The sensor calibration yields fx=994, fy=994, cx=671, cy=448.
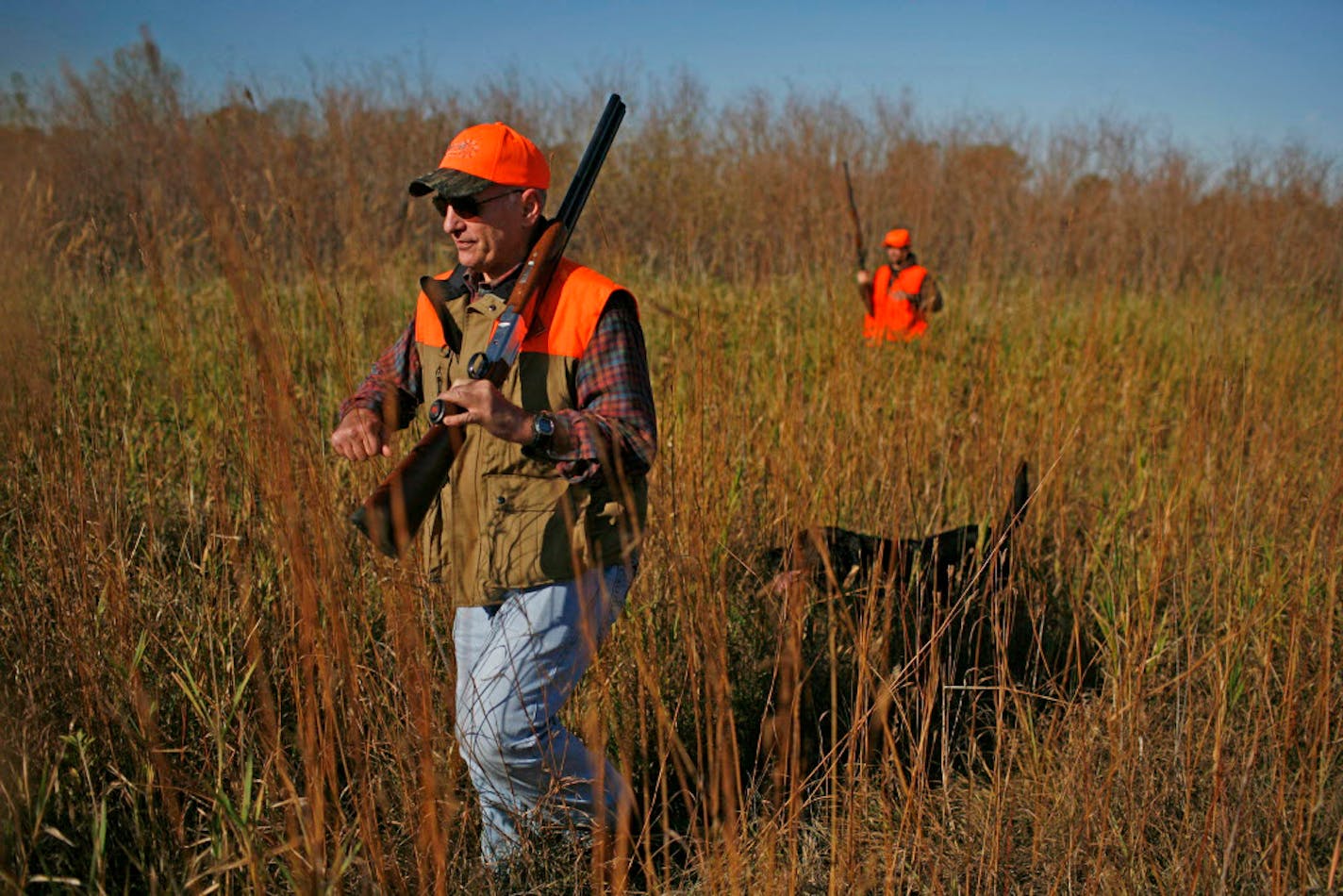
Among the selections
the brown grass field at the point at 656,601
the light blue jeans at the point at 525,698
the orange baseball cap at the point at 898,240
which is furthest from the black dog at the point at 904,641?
the orange baseball cap at the point at 898,240

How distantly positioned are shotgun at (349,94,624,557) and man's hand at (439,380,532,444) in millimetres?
31

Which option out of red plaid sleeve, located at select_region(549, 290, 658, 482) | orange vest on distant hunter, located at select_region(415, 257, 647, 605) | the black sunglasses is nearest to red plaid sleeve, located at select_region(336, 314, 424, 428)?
orange vest on distant hunter, located at select_region(415, 257, 647, 605)

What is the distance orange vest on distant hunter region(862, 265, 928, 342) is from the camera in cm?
535

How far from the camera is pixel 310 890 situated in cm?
141

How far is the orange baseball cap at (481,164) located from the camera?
1902 millimetres

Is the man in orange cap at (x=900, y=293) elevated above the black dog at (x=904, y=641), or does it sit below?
above

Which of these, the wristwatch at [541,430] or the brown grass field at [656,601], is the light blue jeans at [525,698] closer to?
the brown grass field at [656,601]

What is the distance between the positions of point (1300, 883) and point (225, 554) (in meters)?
2.37

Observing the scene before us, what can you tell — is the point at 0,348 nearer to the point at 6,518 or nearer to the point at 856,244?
the point at 6,518

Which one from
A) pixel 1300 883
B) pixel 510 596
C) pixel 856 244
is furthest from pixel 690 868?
pixel 856 244

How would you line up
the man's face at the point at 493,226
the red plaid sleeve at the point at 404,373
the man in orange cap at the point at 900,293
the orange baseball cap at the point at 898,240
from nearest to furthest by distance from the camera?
the man's face at the point at 493,226, the red plaid sleeve at the point at 404,373, the man in orange cap at the point at 900,293, the orange baseball cap at the point at 898,240

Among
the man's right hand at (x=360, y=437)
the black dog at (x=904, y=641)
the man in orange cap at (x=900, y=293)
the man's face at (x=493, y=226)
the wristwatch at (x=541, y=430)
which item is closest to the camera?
the wristwatch at (x=541, y=430)

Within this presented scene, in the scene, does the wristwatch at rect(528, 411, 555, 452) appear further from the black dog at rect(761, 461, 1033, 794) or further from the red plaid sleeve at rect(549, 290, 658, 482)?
the black dog at rect(761, 461, 1033, 794)

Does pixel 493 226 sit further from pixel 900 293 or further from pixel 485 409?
pixel 900 293
